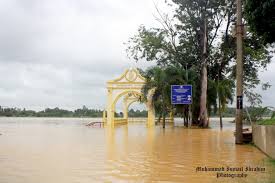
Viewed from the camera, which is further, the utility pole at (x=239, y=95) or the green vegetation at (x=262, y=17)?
the utility pole at (x=239, y=95)

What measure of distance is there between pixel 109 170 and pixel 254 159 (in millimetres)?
4346

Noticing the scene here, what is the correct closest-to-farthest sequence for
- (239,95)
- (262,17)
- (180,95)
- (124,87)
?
(262,17) → (239,95) → (180,95) → (124,87)

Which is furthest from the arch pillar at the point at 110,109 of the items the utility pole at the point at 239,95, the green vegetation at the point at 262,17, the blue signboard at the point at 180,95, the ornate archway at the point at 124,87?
the green vegetation at the point at 262,17

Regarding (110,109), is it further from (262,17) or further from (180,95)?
(262,17)

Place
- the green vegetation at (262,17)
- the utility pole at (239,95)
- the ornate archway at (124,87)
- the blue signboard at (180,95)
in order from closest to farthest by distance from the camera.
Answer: the green vegetation at (262,17) → the utility pole at (239,95) → the blue signboard at (180,95) → the ornate archway at (124,87)

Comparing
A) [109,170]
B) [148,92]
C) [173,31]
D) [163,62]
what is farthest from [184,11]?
[109,170]

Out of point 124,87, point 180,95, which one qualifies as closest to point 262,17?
point 180,95

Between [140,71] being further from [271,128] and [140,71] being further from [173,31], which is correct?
[271,128]

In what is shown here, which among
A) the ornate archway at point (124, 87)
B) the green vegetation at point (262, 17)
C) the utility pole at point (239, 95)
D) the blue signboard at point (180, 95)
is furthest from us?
the ornate archway at point (124, 87)

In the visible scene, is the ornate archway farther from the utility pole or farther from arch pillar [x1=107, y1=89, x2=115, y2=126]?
the utility pole

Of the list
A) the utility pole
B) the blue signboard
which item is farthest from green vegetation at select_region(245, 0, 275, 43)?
the blue signboard

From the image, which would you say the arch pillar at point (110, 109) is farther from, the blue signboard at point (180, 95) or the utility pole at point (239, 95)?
the utility pole at point (239, 95)

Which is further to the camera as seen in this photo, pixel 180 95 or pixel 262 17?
pixel 180 95

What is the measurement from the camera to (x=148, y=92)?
3669 centimetres
